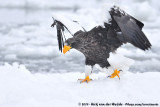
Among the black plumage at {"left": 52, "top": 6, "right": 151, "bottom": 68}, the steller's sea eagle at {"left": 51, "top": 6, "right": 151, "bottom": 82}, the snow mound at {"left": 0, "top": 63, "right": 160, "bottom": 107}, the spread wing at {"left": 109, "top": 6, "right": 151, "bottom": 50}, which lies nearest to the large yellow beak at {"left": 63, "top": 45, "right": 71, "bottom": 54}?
the steller's sea eagle at {"left": 51, "top": 6, "right": 151, "bottom": 82}

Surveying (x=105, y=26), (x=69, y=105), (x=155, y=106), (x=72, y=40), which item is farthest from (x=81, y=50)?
(x=155, y=106)

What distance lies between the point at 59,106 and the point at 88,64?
5.98 feet

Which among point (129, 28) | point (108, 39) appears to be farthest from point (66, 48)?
point (129, 28)

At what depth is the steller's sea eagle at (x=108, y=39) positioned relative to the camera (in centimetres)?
497

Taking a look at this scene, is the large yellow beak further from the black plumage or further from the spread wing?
the spread wing

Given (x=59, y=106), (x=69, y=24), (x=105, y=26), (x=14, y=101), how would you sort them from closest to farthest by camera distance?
(x=59, y=106) → (x=14, y=101) → (x=105, y=26) → (x=69, y=24)

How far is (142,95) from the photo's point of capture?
4.66m

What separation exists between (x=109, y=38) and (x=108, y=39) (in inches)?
1.7

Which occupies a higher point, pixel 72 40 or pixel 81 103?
pixel 72 40

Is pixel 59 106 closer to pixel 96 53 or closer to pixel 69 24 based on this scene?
pixel 96 53

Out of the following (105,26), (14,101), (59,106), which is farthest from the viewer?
(105,26)

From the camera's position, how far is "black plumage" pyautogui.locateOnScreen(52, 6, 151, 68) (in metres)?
4.96

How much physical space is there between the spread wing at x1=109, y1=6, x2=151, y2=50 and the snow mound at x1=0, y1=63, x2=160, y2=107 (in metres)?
0.83

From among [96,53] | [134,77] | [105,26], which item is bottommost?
[134,77]
